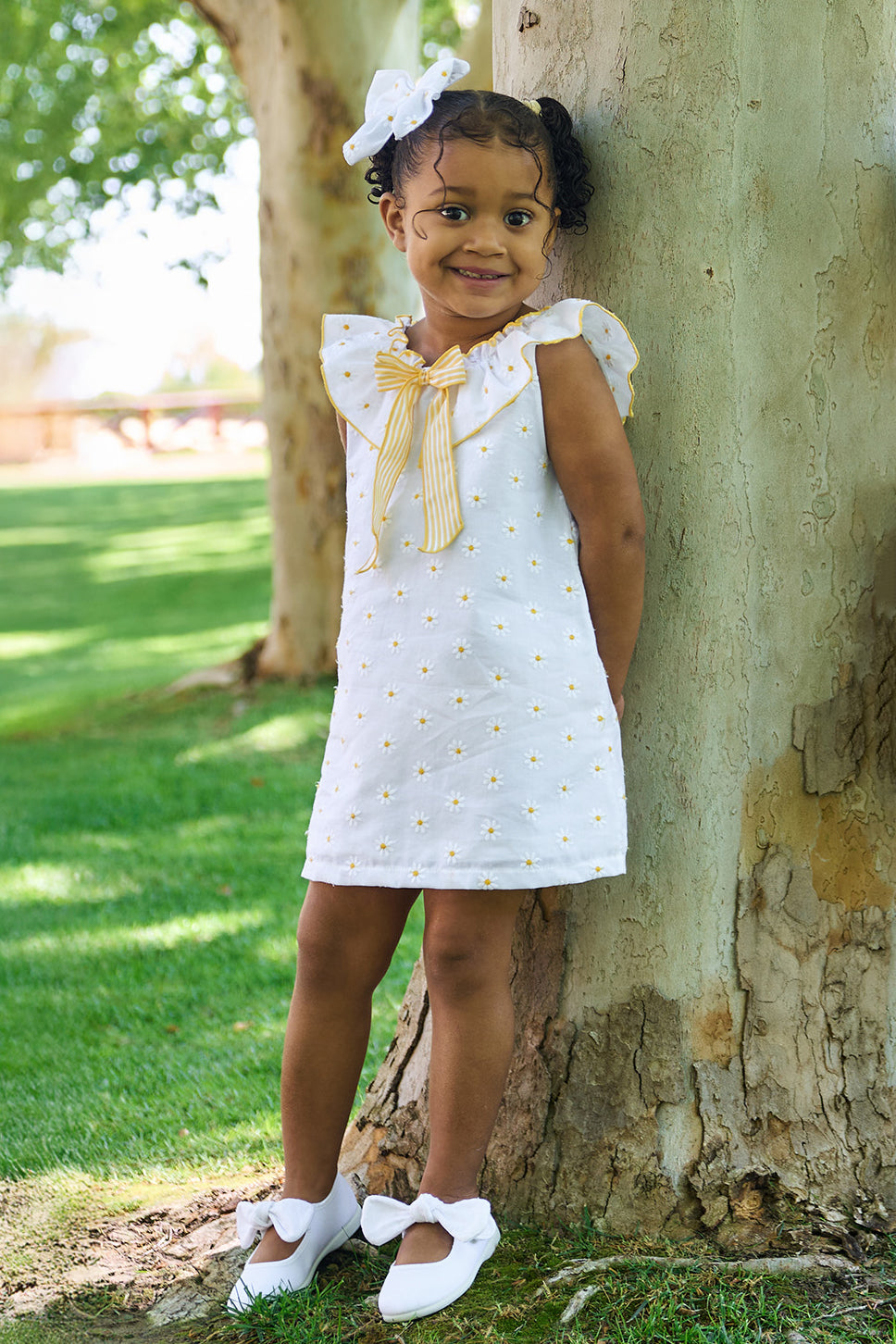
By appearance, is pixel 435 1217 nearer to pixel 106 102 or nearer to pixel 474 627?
pixel 474 627

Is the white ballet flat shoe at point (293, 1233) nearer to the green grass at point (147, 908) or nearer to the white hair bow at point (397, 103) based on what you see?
the green grass at point (147, 908)

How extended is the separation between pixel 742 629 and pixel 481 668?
0.41m

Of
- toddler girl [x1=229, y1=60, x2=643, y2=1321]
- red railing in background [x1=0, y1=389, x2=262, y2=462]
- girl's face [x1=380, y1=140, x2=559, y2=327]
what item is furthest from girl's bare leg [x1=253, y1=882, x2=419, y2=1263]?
red railing in background [x1=0, y1=389, x2=262, y2=462]

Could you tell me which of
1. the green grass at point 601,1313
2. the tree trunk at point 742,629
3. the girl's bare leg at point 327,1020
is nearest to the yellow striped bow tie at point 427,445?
the tree trunk at point 742,629

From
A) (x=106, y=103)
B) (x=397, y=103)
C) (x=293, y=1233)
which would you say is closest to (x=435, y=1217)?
(x=293, y=1233)

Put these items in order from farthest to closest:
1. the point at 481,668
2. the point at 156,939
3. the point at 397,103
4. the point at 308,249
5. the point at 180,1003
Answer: the point at 308,249 → the point at 156,939 → the point at 180,1003 → the point at 397,103 → the point at 481,668

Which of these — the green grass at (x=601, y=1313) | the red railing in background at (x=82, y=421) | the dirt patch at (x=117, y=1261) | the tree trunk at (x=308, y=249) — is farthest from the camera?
the red railing in background at (x=82, y=421)

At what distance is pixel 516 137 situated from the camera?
190 centimetres

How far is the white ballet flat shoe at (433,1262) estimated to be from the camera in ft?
6.27

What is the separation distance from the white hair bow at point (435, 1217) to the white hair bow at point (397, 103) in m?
1.56

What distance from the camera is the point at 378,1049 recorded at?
323 centimetres

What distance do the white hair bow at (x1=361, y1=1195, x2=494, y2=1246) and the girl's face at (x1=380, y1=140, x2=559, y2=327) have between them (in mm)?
1321

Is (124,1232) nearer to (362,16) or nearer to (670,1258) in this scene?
(670,1258)

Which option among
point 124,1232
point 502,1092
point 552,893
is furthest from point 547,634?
point 124,1232
